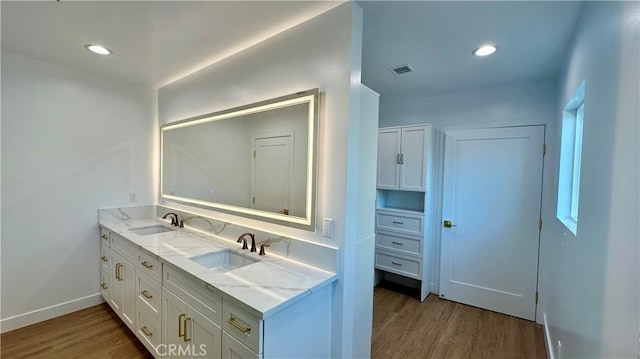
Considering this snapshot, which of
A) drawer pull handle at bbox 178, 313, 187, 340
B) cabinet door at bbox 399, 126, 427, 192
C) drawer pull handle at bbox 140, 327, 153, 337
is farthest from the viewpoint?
cabinet door at bbox 399, 126, 427, 192

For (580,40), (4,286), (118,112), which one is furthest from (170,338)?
(580,40)

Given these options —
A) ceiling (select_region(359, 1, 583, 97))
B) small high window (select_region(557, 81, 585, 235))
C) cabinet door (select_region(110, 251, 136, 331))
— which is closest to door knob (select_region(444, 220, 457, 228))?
small high window (select_region(557, 81, 585, 235))

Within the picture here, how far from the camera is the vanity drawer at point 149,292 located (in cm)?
189

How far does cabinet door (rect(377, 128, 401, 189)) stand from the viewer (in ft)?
10.8

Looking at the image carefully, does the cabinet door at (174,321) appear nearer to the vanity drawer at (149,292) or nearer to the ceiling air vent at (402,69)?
the vanity drawer at (149,292)

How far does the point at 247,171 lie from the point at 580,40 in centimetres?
241

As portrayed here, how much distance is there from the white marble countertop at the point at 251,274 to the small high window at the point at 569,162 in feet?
6.41

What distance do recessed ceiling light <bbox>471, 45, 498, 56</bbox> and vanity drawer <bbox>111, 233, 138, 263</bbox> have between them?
3162mm

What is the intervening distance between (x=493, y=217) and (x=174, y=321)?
3.17m

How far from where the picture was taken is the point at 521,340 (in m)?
2.40

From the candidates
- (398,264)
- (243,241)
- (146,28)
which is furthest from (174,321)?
(398,264)

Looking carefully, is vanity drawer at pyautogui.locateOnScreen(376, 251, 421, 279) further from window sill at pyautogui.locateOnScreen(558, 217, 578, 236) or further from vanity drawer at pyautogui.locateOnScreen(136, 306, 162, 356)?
vanity drawer at pyautogui.locateOnScreen(136, 306, 162, 356)

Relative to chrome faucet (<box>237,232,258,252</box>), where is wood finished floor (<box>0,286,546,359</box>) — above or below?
below

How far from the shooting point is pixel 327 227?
160 centimetres
